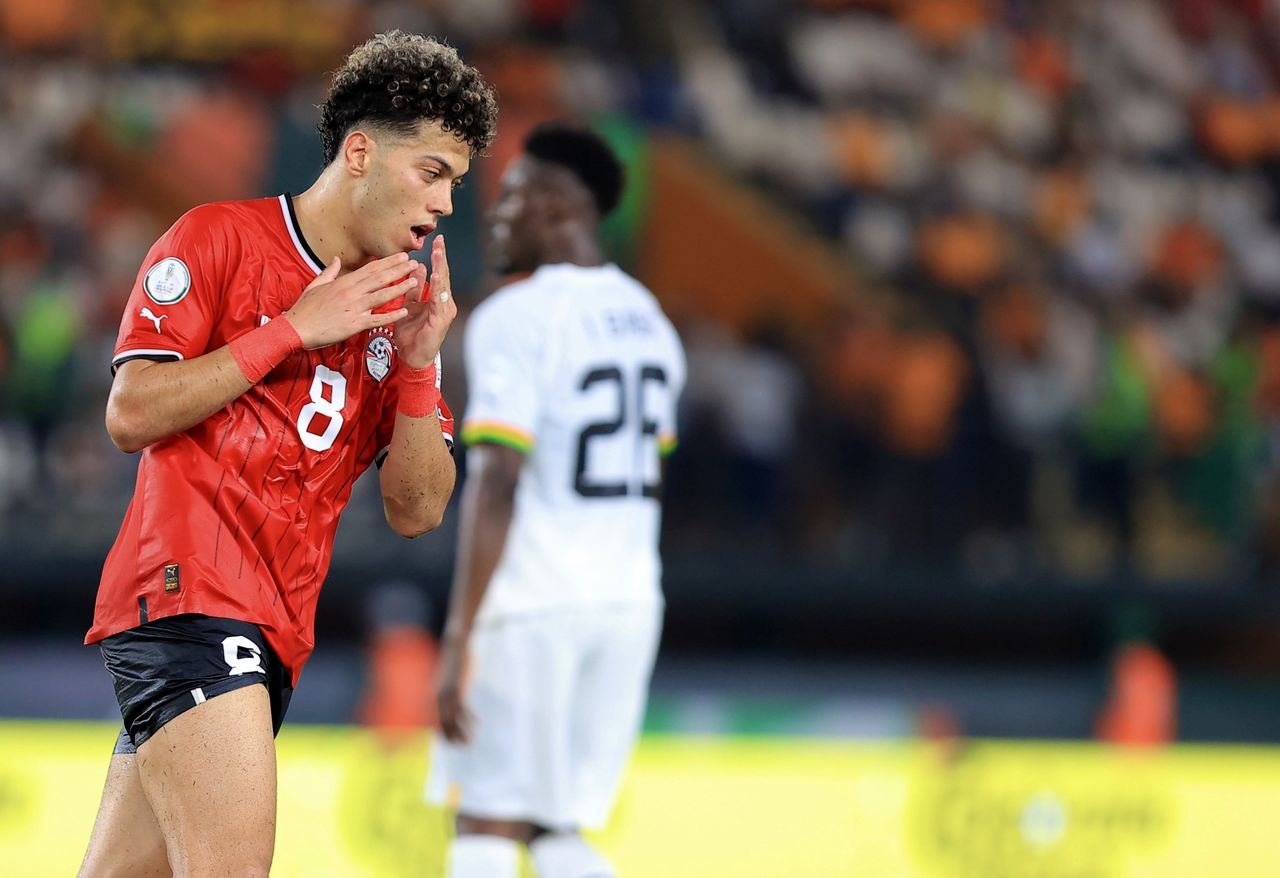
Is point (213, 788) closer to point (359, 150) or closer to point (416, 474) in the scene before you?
point (416, 474)

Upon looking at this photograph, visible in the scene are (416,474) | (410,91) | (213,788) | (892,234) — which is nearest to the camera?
(213,788)

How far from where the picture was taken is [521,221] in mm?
5340

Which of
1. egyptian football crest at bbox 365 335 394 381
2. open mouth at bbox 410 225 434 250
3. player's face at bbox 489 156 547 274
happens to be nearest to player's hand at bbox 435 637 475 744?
player's face at bbox 489 156 547 274

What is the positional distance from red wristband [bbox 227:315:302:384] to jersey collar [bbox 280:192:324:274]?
10.4 inches

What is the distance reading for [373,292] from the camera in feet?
10.5

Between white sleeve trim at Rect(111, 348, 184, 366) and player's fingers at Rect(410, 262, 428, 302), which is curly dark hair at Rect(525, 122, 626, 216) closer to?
player's fingers at Rect(410, 262, 428, 302)

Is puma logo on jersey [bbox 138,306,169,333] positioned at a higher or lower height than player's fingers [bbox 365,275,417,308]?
lower

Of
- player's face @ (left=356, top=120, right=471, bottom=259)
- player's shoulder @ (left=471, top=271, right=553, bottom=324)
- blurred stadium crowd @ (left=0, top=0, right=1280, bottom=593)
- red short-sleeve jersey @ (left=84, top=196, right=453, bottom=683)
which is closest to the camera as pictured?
red short-sleeve jersey @ (left=84, top=196, right=453, bottom=683)

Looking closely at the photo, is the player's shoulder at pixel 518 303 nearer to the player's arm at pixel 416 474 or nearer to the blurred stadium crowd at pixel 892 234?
the player's arm at pixel 416 474

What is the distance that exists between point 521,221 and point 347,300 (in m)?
2.21

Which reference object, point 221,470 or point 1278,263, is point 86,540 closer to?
point 221,470

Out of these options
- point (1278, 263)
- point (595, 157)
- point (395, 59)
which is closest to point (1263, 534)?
point (1278, 263)

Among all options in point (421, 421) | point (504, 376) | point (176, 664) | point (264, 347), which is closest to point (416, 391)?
point (421, 421)

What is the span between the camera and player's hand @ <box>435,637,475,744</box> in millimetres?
5094
